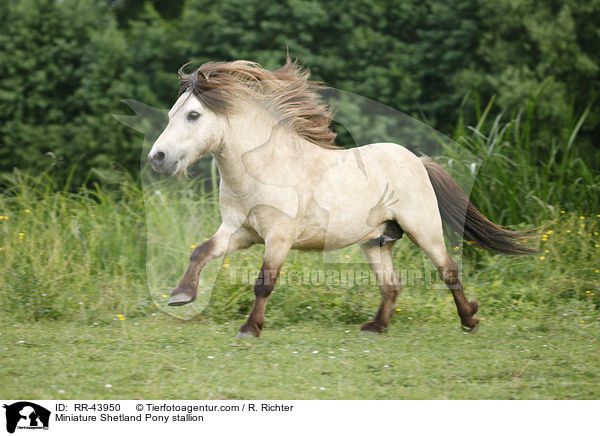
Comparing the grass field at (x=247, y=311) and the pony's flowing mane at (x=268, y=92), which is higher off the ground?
the pony's flowing mane at (x=268, y=92)

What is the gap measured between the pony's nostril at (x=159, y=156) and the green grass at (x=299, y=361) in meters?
1.25

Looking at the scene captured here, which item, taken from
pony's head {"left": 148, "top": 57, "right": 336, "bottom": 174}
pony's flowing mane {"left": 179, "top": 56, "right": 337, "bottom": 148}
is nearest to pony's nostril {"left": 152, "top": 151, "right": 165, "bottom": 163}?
pony's head {"left": 148, "top": 57, "right": 336, "bottom": 174}

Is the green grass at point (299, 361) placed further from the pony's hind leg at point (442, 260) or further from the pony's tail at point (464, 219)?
the pony's tail at point (464, 219)

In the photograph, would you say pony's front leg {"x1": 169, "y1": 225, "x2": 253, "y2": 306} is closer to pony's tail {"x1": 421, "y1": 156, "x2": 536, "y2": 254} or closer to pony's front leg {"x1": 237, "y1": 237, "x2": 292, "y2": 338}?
pony's front leg {"x1": 237, "y1": 237, "x2": 292, "y2": 338}

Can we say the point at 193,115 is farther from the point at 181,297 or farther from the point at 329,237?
the point at 329,237

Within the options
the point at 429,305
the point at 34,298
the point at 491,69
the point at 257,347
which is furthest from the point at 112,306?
the point at 491,69

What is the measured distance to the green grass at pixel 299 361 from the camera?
360 cm

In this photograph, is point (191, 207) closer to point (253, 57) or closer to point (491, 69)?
point (253, 57)

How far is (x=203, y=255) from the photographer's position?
4.39 metres

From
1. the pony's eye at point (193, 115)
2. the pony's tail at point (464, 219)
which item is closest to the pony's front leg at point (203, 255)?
the pony's eye at point (193, 115)
